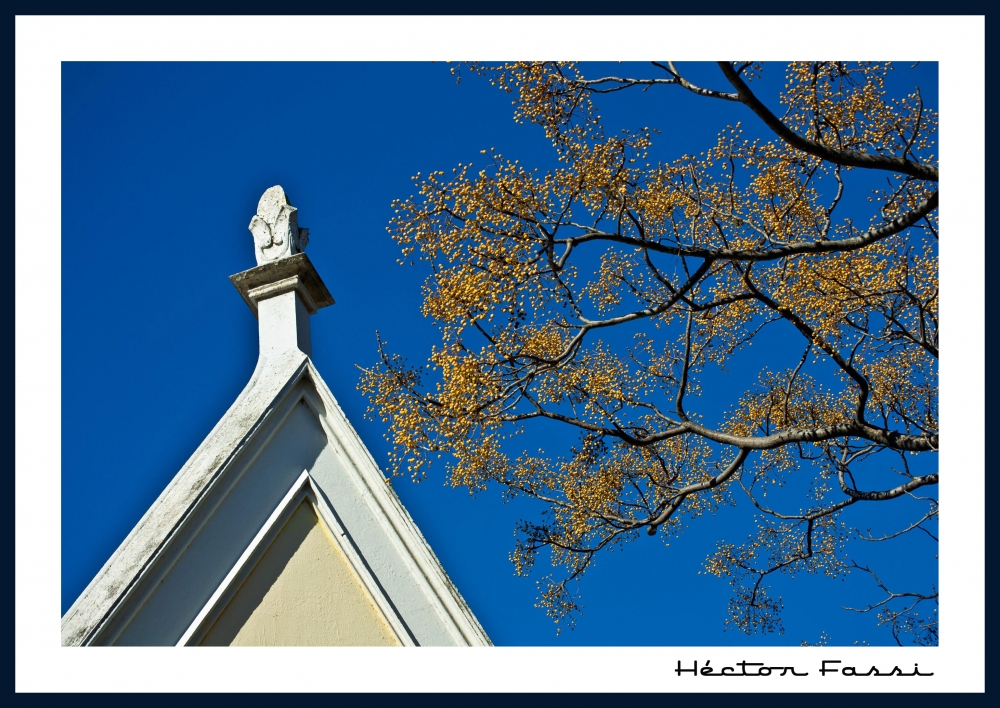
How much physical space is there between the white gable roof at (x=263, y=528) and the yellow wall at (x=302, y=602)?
0.22ft

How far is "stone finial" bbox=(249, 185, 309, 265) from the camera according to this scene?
22.5ft

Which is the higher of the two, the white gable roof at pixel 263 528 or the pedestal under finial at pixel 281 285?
the pedestal under finial at pixel 281 285

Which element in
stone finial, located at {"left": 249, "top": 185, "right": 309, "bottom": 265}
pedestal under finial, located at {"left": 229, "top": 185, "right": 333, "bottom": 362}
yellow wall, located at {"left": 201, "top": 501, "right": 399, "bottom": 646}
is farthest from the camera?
stone finial, located at {"left": 249, "top": 185, "right": 309, "bottom": 265}

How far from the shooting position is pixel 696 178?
297 inches

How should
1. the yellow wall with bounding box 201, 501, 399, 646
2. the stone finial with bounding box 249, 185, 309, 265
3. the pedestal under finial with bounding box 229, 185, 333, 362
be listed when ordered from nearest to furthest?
the yellow wall with bounding box 201, 501, 399, 646 → the pedestal under finial with bounding box 229, 185, 333, 362 → the stone finial with bounding box 249, 185, 309, 265

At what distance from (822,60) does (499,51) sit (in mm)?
2367

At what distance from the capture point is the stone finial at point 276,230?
22.5 ft

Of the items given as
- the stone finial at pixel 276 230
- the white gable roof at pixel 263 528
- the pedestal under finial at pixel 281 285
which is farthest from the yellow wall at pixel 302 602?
the stone finial at pixel 276 230

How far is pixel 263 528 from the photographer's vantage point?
550 centimetres

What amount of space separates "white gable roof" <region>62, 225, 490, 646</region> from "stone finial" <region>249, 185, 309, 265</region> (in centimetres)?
74

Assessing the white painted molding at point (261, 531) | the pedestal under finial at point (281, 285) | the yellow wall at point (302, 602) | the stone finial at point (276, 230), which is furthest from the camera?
the stone finial at point (276, 230)

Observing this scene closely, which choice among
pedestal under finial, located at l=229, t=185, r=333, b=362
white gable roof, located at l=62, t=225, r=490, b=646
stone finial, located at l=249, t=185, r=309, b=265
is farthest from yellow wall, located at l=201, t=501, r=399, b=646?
stone finial, located at l=249, t=185, r=309, b=265
